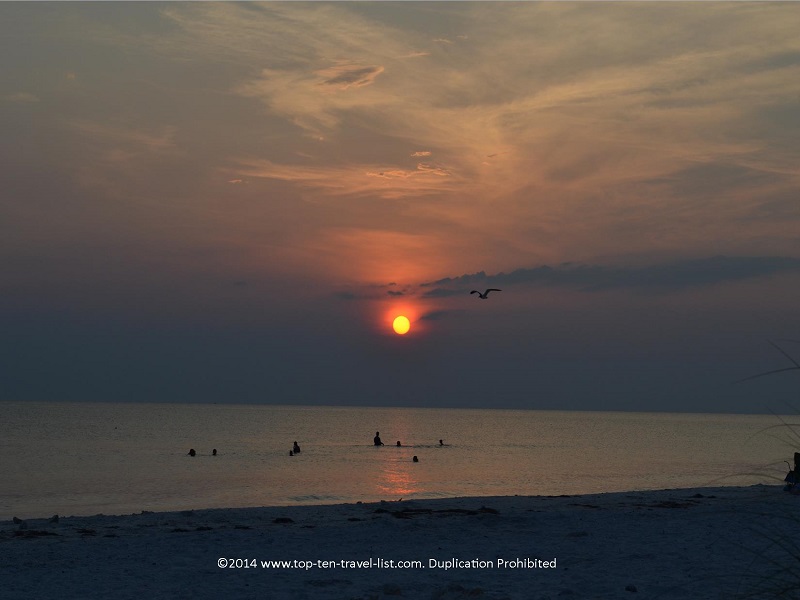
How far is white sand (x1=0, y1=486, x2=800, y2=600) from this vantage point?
1109cm

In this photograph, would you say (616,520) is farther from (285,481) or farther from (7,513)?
(285,481)

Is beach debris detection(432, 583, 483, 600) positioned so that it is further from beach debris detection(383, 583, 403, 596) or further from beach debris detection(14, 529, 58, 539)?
beach debris detection(14, 529, 58, 539)

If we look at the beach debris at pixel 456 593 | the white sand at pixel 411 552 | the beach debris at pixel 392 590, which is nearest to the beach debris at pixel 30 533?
the white sand at pixel 411 552

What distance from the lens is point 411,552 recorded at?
46.3 ft

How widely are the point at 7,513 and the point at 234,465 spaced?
80.2ft

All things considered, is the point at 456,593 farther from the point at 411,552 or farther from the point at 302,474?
the point at 302,474

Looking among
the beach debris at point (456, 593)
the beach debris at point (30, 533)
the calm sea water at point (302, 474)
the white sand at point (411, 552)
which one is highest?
the calm sea water at point (302, 474)

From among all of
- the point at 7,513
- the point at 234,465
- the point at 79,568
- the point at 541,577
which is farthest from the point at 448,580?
the point at 234,465

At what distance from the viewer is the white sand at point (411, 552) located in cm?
1109

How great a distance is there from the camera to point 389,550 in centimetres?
1428

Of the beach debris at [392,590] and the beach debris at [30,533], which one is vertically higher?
the beach debris at [30,533]

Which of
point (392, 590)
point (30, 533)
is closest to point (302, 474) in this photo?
point (30, 533)

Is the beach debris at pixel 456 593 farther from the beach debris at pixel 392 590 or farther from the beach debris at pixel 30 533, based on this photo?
the beach debris at pixel 30 533

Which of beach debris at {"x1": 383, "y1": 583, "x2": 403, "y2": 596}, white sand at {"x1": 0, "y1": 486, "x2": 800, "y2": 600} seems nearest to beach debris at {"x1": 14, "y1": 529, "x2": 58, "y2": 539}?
white sand at {"x1": 0, "y1": 486, "x2": 800, "y2": 600}
